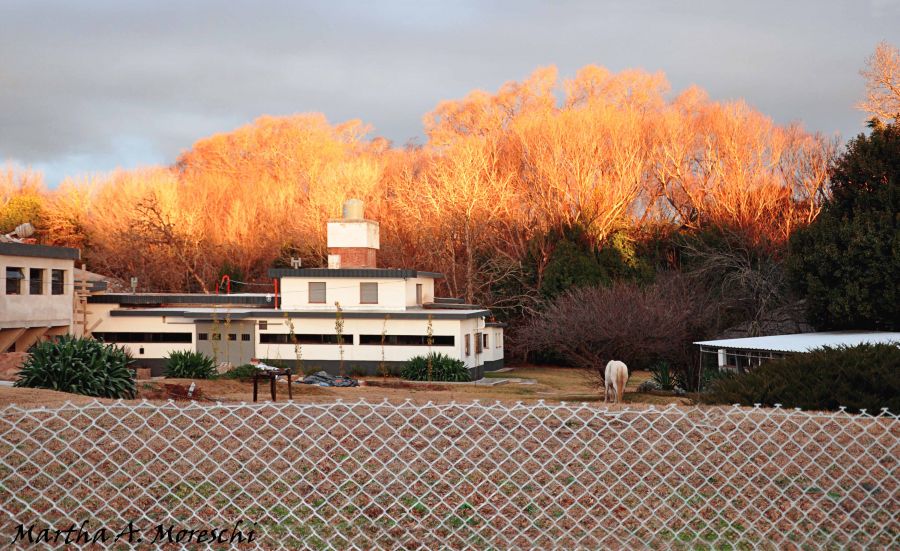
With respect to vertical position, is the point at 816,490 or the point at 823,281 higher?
the point at 823,281

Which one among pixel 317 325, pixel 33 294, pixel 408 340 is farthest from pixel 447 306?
pixel 33 294

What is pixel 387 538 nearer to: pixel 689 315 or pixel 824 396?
pixel 824 396

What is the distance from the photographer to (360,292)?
37438 mm

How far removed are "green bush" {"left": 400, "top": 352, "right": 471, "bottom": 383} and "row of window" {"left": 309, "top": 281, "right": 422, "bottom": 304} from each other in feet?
12.4

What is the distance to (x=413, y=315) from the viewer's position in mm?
36000

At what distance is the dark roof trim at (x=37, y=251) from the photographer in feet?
98.3

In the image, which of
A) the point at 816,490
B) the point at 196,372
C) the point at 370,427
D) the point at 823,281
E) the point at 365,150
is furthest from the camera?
the point at 365,150

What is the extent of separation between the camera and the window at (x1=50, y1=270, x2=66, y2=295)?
33.2m

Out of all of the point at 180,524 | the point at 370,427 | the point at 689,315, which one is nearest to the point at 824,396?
the point at 370,427

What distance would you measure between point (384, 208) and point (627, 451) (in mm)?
55304

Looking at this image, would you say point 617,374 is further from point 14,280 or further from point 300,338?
point 14,280

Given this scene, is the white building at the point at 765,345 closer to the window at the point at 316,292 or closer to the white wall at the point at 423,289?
the white wall at the point at 423,289
